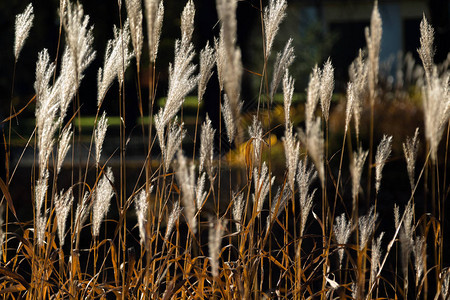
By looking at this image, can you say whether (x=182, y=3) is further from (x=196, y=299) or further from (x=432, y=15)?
(x=196, y=299)

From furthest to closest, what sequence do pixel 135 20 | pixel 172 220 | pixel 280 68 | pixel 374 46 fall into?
pixel 280 68, pixel 172 220, pixel 135 20, pixel 374 46

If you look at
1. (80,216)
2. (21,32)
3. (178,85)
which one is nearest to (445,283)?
(178,85)

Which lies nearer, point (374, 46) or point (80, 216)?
point (374, 46)

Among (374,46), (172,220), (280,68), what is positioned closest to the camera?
(374,46)

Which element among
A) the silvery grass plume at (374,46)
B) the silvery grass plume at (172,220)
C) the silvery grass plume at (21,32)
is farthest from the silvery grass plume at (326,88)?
the silvery grass plume at (21,32)

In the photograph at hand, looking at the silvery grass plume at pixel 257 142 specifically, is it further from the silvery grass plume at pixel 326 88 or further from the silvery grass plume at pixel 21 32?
the silvery grass plume at pixel 21 32

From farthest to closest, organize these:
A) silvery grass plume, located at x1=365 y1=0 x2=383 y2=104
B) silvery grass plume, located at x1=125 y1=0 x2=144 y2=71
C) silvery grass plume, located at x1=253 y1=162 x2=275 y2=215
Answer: silvery grass plume, located at x1=253 y1=162 x2=275 y2=215, silvery grass plume, located at x1=125 y1=0 x2=144 y2=71, silvery grass plume, located at x1=365 y1=0 x2=383 y2=104

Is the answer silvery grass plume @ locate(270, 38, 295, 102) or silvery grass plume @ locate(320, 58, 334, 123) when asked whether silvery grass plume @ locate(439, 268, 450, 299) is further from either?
silvery grass plume @ locate(270, 38, 295, 102)

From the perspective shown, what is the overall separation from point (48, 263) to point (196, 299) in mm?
422

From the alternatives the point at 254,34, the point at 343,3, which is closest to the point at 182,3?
the point at 254,34

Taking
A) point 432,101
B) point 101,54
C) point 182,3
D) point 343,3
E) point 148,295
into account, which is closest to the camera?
point 432,101

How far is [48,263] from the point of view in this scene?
5.47 ft

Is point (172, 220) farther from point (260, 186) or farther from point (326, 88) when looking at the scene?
point (326, 88)

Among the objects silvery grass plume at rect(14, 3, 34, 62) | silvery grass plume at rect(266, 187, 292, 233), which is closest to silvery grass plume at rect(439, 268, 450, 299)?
silvery grass plume at rect(266, 187, 292, 233)
